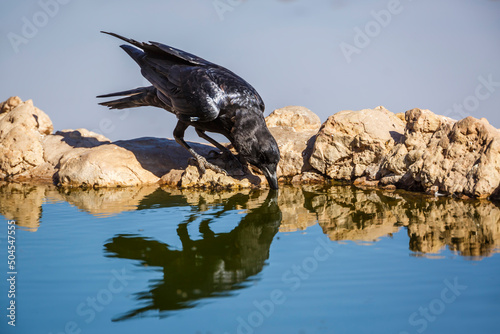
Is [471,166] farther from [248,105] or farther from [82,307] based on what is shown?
[82,307]

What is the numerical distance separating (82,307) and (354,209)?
3775 mm

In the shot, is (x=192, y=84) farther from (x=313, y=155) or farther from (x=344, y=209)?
(x=344, y=209)

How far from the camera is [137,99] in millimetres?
8477

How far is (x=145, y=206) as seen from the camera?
6121mm

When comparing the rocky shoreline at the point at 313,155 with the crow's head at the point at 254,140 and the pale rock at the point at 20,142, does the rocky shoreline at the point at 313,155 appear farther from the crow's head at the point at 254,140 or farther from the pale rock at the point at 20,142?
the crow's head at the point at 254,140

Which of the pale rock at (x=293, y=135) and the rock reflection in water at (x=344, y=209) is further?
the pale rock at (x=293, y=135)

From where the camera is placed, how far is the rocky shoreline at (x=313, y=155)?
6789 millimetres

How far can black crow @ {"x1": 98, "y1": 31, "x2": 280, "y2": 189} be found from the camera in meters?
6.91

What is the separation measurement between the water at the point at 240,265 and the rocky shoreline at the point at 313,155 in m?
0.77

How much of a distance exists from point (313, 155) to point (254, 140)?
1930 millimetres

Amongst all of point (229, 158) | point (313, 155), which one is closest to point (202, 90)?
point (229, 158)

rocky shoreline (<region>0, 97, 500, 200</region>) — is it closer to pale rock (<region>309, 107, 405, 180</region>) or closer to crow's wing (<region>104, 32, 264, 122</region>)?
pale rock (<region>309, 107, 405, 180</region>)

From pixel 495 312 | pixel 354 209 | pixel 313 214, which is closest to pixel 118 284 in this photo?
pixel 495 312

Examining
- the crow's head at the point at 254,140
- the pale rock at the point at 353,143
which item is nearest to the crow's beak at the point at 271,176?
the crow's head at the point at 254,140
